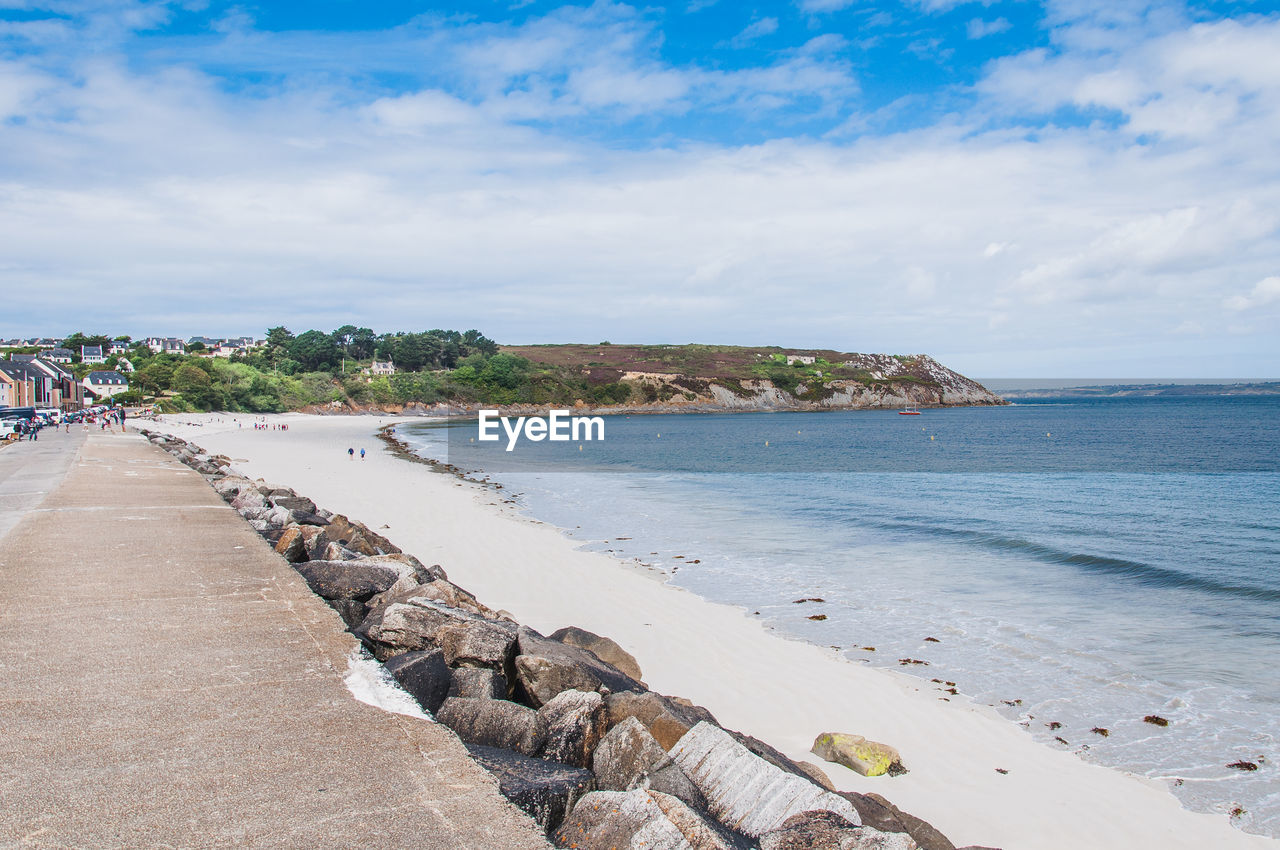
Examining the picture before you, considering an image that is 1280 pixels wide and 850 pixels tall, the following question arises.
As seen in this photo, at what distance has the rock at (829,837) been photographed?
3756 millimetres

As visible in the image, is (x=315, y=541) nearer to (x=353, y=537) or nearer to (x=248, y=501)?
(x=353, y=537)

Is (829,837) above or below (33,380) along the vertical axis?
below

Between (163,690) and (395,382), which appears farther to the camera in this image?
(395,382)

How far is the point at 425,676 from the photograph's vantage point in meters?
5.67

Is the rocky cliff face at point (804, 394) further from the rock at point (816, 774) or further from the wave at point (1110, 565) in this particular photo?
the rock at point (816, 774)

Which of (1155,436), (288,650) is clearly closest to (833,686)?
(288,650)

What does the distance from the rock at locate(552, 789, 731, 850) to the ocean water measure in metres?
5.81

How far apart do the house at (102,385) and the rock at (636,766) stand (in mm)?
134839

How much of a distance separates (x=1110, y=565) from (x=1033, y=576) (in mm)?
2453

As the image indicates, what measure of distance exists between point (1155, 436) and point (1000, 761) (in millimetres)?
73427

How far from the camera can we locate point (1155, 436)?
67625 mm

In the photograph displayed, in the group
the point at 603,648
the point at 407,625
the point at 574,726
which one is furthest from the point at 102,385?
the point at 574,726

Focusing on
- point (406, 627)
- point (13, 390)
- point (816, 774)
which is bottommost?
point (816, 774)

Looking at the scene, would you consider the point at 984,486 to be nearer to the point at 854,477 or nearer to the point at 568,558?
the point at 854,477
